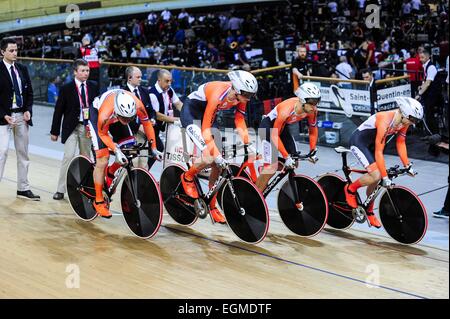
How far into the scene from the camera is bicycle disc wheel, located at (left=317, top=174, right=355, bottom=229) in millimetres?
7012

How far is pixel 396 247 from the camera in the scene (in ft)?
21.7

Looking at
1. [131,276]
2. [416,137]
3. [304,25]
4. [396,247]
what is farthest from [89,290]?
[304,25]

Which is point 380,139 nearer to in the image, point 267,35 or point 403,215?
point 403,215

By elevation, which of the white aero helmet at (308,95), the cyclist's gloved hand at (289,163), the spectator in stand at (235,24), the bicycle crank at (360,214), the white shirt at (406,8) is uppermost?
the white shirt at (406,8)

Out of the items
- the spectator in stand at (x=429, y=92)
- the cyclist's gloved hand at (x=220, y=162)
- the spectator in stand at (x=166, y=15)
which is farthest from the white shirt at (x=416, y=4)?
the cyclist's gloved hand at (x=220, y=162)

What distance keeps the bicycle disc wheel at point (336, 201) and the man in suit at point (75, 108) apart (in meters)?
2.51

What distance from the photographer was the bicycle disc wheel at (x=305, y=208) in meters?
6.75

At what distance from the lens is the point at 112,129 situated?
7.02 meters

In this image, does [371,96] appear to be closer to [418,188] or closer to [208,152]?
[418,188]

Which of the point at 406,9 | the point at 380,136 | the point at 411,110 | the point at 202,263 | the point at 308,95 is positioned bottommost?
the point at 202,263

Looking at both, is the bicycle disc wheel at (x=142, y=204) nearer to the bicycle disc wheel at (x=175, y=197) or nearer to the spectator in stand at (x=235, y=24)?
the bicycle disc wheel at (x=175, y=197)

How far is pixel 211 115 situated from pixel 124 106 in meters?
0.73

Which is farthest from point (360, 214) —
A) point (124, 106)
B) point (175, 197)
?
point (124, 106)
